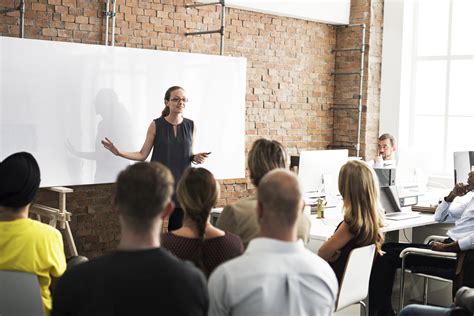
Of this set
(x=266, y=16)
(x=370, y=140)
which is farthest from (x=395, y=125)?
(x=266, y=16)

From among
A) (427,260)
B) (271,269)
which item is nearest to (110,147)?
(427,260)

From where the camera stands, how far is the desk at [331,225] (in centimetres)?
489

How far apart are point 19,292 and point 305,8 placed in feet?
22.0

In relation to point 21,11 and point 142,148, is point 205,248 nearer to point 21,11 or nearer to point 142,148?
point 142,148

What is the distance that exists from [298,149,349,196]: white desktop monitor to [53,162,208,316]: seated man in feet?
12.4

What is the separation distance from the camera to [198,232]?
9.43 feet

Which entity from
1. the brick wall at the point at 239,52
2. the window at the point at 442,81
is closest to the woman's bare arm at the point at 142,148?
the brick wall at the point at 239,52

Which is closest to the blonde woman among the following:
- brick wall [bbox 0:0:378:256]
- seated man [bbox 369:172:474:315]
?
seated man [bbox 369:172:474:315]

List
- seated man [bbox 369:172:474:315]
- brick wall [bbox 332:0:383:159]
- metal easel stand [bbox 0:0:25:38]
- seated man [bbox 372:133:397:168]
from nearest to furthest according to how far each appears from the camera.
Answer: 1. seated man [bbox 369:172:474:315]
2. metal easel stand [bbox 0:0:25:38]
3. seated man [bbox 372:133:397:168]
4. brick wall [bbox 332:0:383:159]

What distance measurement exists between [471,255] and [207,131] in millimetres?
3435

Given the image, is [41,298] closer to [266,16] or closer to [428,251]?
[428,251]

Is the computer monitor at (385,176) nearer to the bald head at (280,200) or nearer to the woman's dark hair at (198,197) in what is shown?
the woman's dark hair at (198,197)

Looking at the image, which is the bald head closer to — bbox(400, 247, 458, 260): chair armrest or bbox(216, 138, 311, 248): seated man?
bbox(216, 138, 311, 248): seated man

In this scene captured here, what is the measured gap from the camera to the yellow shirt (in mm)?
2824
